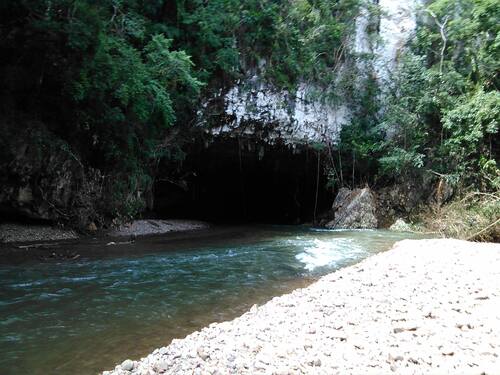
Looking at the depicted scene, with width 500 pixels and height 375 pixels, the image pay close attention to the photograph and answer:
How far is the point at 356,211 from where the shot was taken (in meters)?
16.3

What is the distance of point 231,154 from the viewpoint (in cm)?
1723

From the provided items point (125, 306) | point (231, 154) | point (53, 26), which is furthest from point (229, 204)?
point (125, 306)

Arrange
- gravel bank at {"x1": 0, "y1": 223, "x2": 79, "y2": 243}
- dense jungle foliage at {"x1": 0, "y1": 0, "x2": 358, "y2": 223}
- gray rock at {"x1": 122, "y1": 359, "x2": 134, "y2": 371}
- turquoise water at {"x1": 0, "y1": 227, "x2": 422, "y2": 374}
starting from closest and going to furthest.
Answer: gray rock at {"x1": 122, "y1": 359, "x2": 134, "y2": 371} → turquoise water at {"x1": 0, "y1": 227, "x2": 422, "y2": 374} → dense jungle foliage at {"x1": 0, "y1": 0, "x2": 358, "y2": 223} → gravel bank at {"x1": 0, "y1": 223, "x2": 79, "y2": 243}

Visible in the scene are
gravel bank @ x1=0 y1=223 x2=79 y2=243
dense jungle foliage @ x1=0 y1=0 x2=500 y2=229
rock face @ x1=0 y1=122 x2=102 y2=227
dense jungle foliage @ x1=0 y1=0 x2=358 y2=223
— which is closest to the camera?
dense jungle foliage @ x1=0 y1=0 x2=358 y2=223

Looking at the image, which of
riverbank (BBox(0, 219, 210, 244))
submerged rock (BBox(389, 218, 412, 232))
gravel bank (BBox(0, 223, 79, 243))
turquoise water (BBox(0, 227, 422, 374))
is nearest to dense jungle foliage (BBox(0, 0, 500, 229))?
riverbank (BBox(0, 219, 210, 244))

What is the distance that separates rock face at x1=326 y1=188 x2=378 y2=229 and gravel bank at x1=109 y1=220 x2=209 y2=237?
5223mm

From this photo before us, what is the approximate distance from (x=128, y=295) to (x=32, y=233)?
6086 mm

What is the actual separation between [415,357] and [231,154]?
1448 centimetres

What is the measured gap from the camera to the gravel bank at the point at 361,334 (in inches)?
120

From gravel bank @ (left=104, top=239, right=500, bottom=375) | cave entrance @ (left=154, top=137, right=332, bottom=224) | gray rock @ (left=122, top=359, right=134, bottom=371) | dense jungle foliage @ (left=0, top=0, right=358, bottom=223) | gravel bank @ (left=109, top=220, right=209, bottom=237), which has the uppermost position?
dense jungle foliage @ (left=0, top=0, right=358, bottom=223)

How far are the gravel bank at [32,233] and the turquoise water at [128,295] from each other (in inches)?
52.0

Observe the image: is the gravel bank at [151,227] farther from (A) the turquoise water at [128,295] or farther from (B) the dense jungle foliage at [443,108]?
(B) the dense jungle foliage at [443,108]

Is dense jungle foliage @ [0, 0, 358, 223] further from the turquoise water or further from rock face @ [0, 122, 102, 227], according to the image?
the turquoise water

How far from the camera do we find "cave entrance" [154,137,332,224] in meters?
16.9
